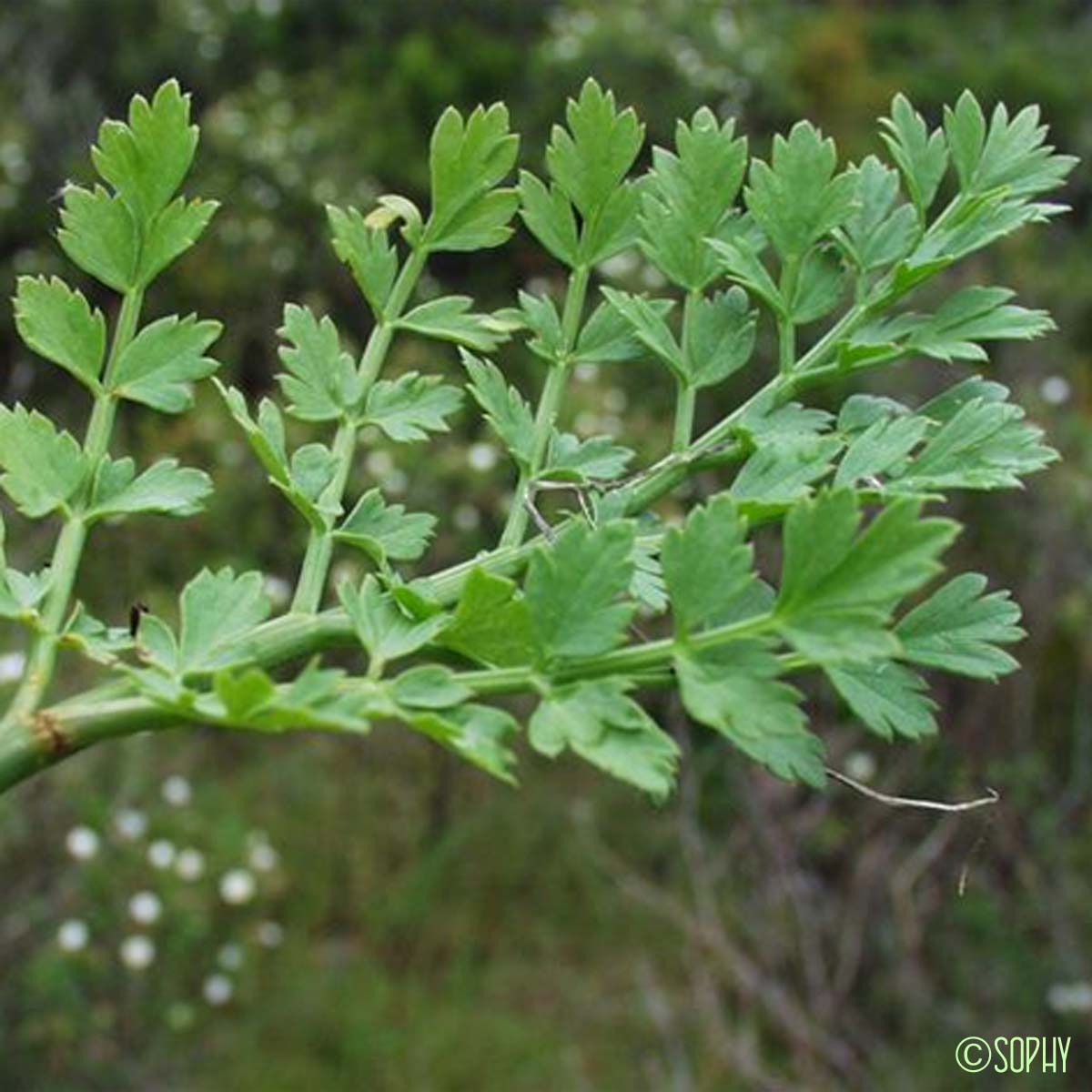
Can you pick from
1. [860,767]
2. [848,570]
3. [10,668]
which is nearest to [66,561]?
[848,570]

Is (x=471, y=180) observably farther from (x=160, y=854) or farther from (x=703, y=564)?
(x=160, y=854)

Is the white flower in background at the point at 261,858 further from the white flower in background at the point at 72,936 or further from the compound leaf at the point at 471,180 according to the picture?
the compound leaf at the point at 471,180

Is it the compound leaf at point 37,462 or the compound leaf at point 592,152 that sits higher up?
the compound leaf at point 592,152

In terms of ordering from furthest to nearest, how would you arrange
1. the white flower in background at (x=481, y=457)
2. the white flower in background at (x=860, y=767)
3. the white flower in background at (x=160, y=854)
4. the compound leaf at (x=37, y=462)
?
the white flower in background at (x=481, y=457) < the white flower in background at (x=860, y=767) < the white flower in background at (x=160, y=854) < the compound leaf at (x=37, y=462)

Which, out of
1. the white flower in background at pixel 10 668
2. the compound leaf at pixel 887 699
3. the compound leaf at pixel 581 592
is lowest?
the white flower in background at pixel 10 668

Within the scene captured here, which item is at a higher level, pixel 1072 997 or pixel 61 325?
pixel 61 325

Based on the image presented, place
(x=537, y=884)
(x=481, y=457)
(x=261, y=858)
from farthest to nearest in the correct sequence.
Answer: (x=481, y=457) → (x=537, y=884) → (x=261, y=858)

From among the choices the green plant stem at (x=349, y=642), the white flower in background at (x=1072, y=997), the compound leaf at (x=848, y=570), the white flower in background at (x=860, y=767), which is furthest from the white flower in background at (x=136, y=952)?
the compound leaf at (x=848, y=570)
